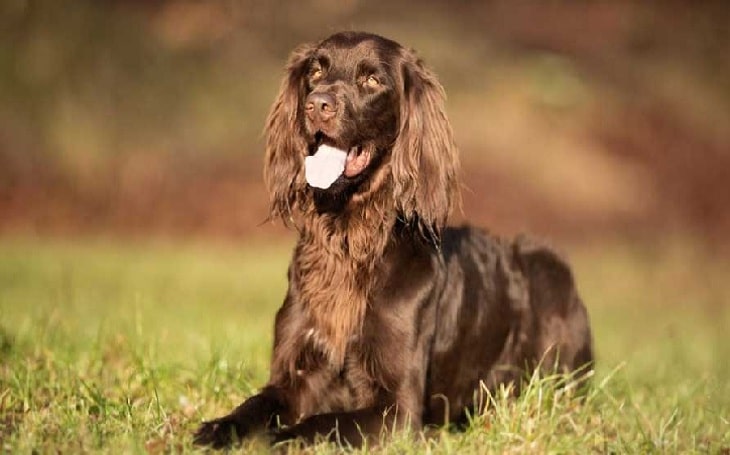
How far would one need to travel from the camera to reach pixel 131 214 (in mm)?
16609

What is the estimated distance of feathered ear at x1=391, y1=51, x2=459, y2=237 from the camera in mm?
4688

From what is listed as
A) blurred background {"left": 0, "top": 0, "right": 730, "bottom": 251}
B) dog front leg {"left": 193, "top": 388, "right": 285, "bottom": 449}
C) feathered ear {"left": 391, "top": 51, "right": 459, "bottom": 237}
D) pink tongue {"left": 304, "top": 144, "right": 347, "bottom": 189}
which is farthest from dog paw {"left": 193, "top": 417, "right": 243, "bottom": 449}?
blurred background {"left": 0, "top": 0, "right": 730, "bottom": 251}

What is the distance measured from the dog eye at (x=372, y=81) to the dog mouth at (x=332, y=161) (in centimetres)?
26

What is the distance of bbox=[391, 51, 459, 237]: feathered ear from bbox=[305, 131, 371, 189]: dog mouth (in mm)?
148

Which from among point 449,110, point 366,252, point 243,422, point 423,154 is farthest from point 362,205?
point 449,110

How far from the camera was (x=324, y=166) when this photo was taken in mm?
4590

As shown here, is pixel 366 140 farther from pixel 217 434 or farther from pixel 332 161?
pixel 217 434

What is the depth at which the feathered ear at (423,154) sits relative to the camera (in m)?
4.69

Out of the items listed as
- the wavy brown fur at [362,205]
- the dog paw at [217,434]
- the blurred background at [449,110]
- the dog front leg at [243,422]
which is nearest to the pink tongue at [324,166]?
the wavy brown fur at [362,205]

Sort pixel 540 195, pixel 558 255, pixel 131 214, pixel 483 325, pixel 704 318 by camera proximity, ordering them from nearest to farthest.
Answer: pixel 483 325, pixel 558 255, pixel 704 318, pixel 131 214, pixel 540 195

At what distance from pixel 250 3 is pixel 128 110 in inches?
119

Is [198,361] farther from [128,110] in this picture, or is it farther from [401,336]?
[128,110]

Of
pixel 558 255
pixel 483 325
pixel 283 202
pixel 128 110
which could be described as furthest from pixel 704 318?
pixel 128 110

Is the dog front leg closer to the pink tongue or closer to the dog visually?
the dog
